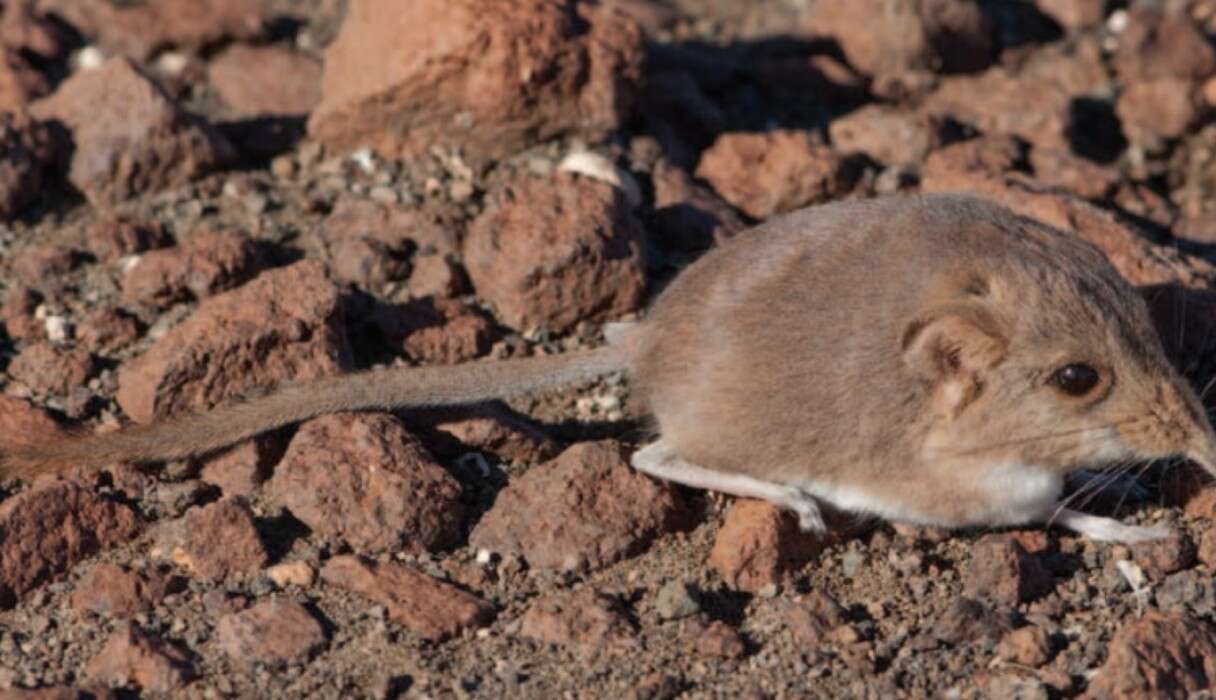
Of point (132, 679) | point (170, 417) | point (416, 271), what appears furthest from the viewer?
point (416, 271)

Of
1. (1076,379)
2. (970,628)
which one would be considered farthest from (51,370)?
(1076,379)

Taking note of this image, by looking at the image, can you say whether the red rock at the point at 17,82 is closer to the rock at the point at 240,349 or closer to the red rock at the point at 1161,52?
the rock at the point at 240,349

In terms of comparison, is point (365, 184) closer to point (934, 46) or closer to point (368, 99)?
point (368, 99)

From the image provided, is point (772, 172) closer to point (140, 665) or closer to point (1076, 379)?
point (1076, 379)

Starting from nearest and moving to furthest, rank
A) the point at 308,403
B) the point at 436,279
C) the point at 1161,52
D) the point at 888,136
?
the point at 308,403 → the point at 436,279 → the point at 888,136 → the point at 1161,52

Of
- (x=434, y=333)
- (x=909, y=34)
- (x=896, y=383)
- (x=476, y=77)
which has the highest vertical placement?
(x=476, y=77)

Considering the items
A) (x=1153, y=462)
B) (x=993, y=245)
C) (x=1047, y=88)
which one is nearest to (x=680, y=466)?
(x=993, y=245)

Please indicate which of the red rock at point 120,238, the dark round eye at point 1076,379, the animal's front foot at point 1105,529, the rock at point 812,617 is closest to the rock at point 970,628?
the rock at point 812,617
